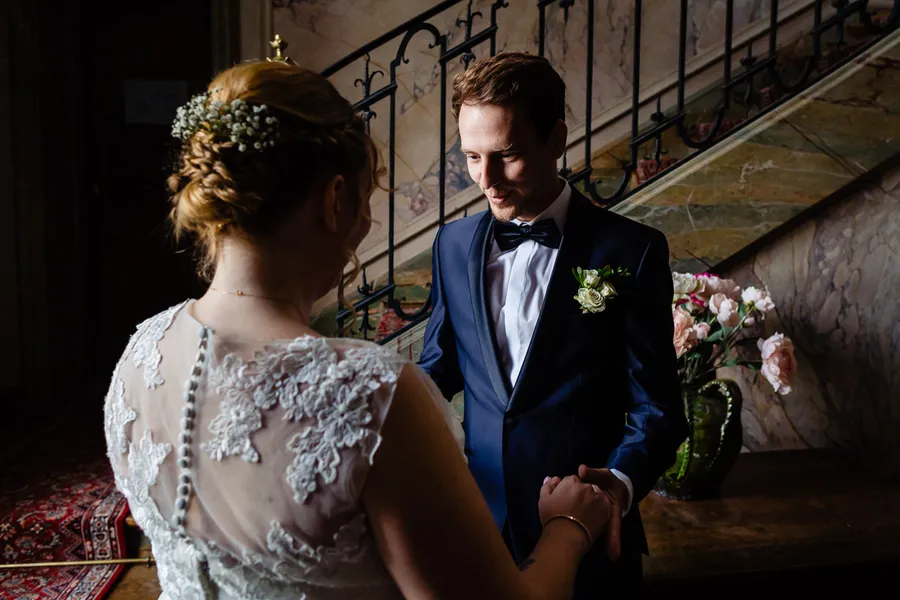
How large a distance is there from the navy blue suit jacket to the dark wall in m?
3.28

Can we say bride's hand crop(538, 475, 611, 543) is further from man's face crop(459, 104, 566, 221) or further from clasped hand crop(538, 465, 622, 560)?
man's face crop(459, 104, 566, 221)

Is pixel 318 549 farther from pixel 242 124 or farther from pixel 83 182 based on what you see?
pixel 83 182

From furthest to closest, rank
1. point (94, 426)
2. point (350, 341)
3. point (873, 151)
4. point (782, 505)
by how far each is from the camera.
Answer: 1. point (94, 426)
2. point (873, 151)
3. point (782, 505)
4. point (350, 341)

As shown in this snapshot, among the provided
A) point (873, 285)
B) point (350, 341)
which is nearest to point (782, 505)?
point (873, 285)

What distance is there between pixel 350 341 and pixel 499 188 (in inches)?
31.2

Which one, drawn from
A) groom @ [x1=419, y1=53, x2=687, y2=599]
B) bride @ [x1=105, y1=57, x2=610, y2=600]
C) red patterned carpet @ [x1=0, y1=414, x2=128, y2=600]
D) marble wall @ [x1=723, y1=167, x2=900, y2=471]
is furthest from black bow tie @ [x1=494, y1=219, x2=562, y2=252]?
red patterned carpet @ [x1=0, y1=414, x2=128, y2=600]

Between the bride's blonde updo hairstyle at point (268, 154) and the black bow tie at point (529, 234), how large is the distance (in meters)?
0.73

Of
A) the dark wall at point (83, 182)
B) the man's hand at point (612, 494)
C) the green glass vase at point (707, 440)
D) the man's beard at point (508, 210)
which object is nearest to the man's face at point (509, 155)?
the man's beard at point (508, 210)

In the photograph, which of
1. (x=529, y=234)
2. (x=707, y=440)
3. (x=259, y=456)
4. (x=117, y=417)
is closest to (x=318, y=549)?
(x=259, y=456)

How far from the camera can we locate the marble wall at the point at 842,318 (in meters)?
3.02

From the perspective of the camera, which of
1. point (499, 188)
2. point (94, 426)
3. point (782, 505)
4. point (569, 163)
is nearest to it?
point (499, 188)

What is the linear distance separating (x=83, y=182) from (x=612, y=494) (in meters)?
4.43

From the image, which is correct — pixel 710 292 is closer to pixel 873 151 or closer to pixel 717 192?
pixel 717 192

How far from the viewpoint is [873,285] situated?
304 centimetres
